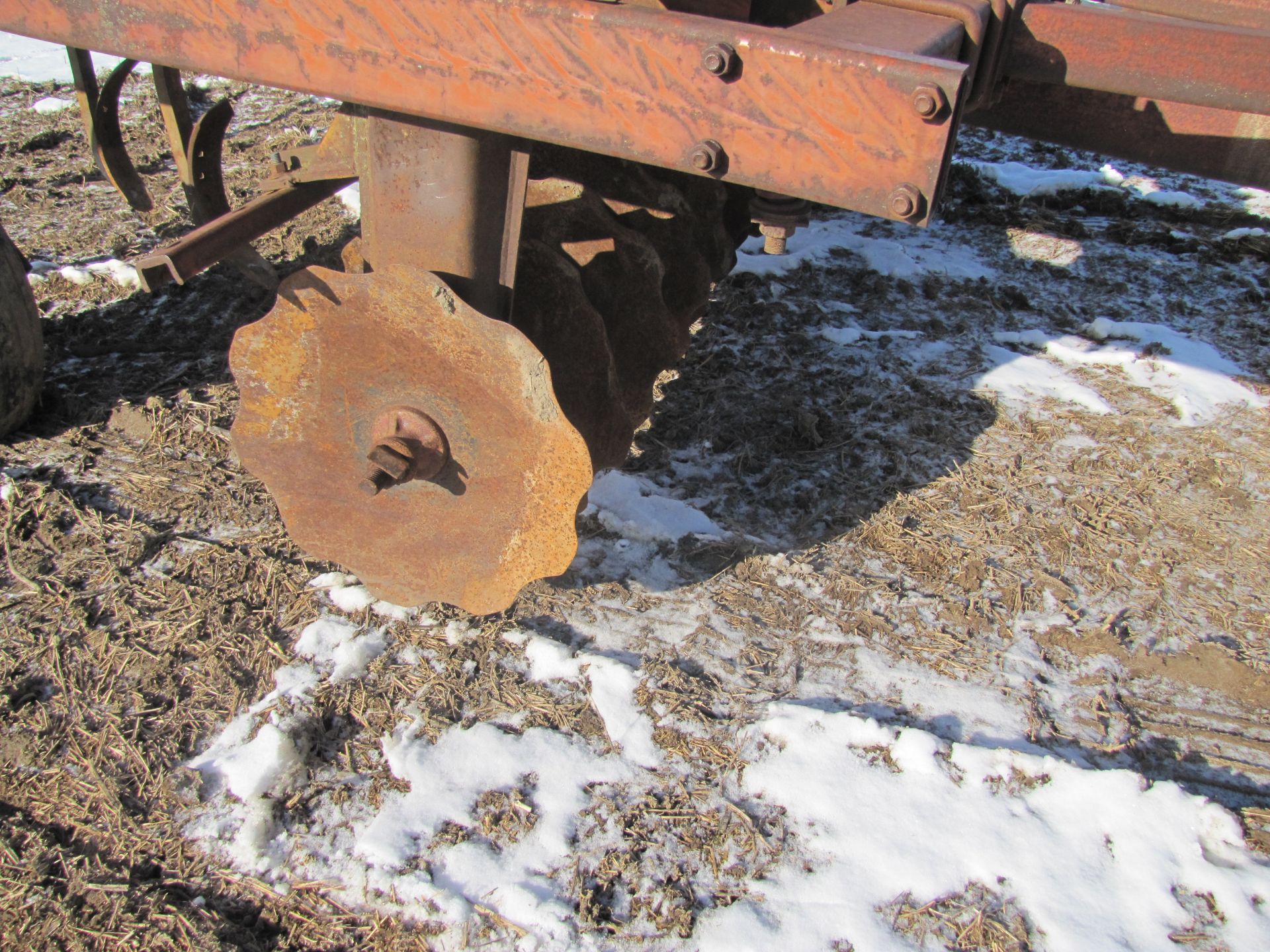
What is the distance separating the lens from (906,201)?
140cm

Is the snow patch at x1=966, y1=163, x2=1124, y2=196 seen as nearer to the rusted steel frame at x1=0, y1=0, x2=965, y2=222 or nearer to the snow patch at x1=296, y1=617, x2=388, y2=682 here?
the rusted steel frame at x1=0, y1=0, x2=965, y2=222

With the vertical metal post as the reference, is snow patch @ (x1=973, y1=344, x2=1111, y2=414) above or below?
below

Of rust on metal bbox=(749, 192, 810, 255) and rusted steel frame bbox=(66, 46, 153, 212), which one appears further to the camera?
rusted steel frame bbox=(66, 46, 153, 212)

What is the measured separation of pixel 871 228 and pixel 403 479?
11.2 feet

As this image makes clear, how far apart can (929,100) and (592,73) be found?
22.4 inches

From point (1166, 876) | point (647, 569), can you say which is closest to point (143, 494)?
point (647, 569)

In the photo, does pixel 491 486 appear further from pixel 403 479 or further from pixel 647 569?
pixel 647 569

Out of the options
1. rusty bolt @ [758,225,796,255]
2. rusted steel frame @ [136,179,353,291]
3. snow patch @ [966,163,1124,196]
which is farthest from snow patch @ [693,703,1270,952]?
snow patch @ [966,163,1124,196]

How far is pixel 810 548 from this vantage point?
2832 millimetres

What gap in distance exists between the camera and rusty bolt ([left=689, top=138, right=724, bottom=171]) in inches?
58.9

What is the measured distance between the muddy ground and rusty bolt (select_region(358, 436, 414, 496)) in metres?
0.55

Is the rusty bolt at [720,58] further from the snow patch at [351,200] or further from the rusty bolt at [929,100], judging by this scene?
the snow patch at [351,200]

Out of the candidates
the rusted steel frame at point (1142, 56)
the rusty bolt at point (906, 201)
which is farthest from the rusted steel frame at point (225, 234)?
the rusted steel frame at point (1142, 56)

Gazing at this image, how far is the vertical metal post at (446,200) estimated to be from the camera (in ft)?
6.37
